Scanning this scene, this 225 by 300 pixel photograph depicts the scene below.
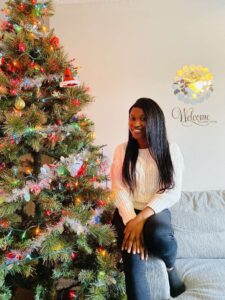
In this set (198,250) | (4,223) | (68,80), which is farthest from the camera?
(198,250)

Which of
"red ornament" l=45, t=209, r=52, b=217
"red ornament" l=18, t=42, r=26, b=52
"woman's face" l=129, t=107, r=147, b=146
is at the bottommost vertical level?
"red ornament" l=45, t=209, r=52, b=217

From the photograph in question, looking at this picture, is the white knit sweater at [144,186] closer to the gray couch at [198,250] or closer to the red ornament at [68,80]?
the gray couch at [198,250]

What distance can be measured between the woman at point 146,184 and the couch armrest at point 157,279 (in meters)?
0.05

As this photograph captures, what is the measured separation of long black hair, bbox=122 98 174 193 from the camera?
1399 millimetres

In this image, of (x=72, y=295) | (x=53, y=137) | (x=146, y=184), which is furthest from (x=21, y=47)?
(x=72, y=295)

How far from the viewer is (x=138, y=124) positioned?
4.74ft

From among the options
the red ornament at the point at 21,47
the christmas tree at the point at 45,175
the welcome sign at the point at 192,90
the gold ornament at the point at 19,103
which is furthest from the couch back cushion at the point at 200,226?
the red ornament at the point at 21,47

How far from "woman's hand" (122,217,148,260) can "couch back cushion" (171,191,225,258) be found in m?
0.51

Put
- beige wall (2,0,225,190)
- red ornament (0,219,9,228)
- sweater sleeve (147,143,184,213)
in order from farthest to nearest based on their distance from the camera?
1. beige wall (2,0,225,190)
2. sweater sleeve (147,143,184,213)
3. red ornament (0,219,9,228)

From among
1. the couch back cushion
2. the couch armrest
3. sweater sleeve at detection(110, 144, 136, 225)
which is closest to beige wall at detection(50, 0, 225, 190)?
the couch back cushion

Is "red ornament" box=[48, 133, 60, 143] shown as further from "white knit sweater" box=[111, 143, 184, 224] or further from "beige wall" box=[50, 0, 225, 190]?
"beige wall" box=[50, 0, 225, 190]

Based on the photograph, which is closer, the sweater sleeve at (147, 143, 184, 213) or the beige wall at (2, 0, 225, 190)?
the sweater sleeve at (147, 143, 184, 213)

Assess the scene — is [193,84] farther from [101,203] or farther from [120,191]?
[101,203]

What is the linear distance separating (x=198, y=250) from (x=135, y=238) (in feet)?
2.03
